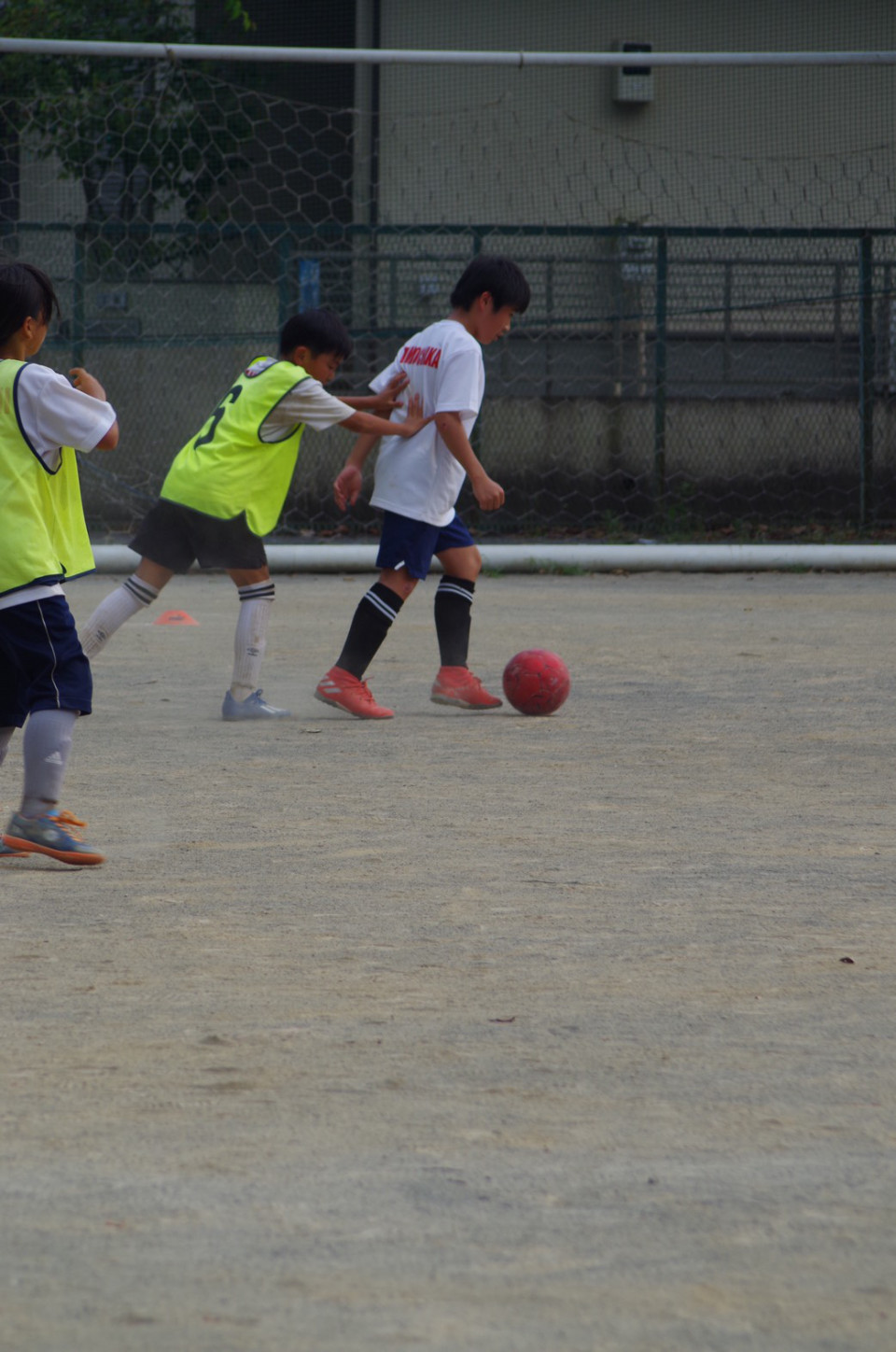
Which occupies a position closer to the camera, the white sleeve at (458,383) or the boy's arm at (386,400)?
the white sleeve at (458,383)

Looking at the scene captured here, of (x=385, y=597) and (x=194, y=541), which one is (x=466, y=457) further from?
(x=194, y=541)

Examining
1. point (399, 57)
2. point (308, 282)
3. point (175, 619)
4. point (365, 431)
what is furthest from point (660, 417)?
point (365, 431)

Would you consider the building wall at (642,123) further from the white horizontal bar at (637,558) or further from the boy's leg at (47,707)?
the boy's leg at (47,707)

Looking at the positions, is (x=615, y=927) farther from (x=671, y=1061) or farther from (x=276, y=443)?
(x=276, y=443)

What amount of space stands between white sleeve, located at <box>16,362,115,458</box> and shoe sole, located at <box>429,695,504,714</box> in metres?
2.58

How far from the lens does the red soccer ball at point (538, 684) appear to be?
6207 mm

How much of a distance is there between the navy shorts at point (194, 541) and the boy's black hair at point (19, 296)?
203cm

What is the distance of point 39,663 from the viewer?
13.1ft

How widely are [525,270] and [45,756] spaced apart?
9247 mm

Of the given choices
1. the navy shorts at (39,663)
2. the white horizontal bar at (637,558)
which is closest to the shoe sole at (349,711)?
the navy shorts at (39,663)

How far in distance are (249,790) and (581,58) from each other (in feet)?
24.8

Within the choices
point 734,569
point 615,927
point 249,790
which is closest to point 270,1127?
point 615,927

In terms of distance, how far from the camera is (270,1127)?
7.92 feet

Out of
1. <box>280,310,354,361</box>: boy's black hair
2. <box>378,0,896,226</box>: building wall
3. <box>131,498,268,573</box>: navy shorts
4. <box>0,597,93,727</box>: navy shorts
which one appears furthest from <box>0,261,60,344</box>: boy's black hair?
<box>378,0,896,226</box>: building wall
